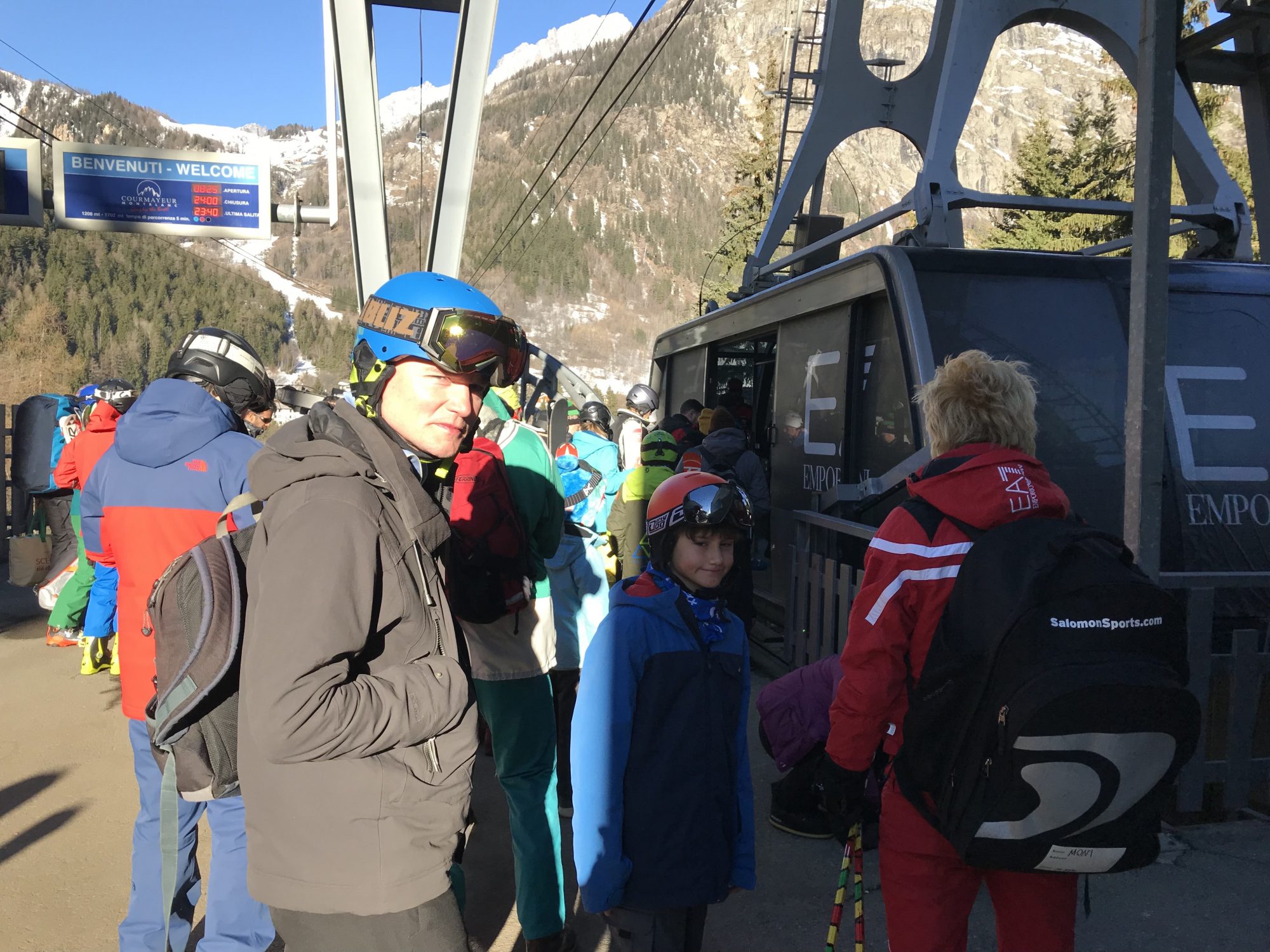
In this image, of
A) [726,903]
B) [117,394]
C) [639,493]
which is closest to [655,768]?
[726,903]

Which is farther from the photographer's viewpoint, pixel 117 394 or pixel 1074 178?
pixel 1074 178

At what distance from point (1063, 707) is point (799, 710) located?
206 centimetres

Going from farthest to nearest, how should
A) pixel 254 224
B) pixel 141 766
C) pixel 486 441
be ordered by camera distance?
pixel 254 224 < pixel 486 441 < pixel 141 766

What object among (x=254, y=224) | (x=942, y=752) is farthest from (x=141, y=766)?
(x=254, y=224)

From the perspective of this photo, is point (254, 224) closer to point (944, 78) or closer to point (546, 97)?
point (944, 78)

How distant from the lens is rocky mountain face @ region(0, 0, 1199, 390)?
99.5 meters

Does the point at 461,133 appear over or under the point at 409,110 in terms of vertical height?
under

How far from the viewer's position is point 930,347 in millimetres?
4832

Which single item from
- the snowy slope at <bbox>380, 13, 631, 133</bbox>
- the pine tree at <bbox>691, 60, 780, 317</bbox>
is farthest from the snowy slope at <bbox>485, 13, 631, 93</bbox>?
the pine tree at <bbox>691, 60, 780, 317</bbox>

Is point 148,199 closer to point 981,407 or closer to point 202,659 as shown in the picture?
point 202,659

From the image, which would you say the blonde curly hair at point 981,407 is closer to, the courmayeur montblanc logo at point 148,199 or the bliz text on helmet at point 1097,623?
the bliz text on helmet at point 1097,623

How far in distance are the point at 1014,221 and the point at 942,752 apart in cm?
3394

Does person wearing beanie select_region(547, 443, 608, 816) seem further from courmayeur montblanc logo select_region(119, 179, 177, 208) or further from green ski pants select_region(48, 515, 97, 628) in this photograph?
courmayeur montblanc logo select_region(119, 179, 177, 208)

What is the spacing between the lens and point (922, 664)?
86.7 inches
